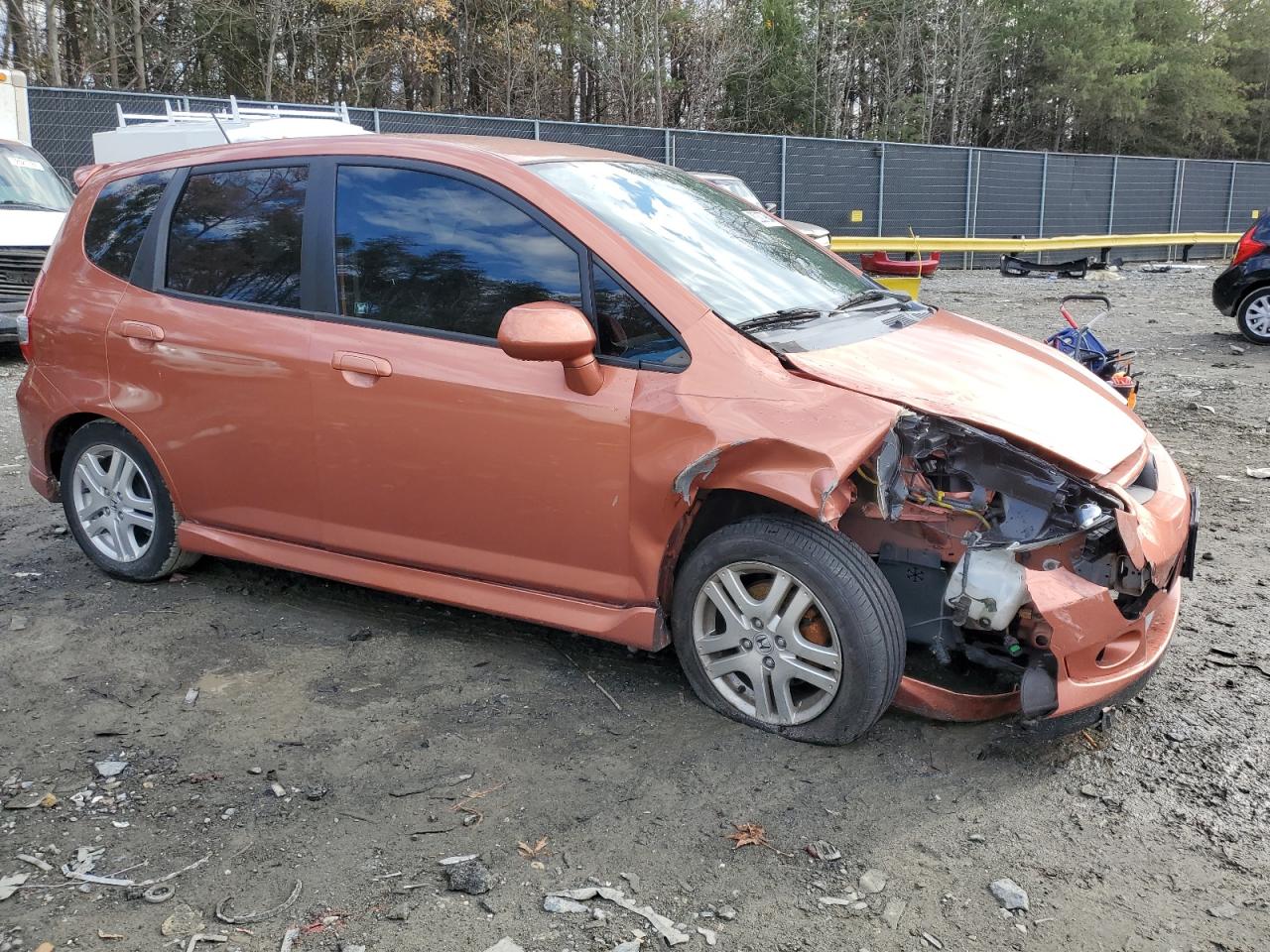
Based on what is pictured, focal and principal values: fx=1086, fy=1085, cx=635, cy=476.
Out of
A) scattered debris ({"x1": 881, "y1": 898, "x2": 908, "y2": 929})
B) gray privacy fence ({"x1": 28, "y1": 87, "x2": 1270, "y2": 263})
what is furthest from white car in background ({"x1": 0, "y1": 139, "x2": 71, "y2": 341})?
scattered debris ({"x1": 881, "y1": 898, "x2": 908, "y2": 929})

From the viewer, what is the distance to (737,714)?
3.38 m

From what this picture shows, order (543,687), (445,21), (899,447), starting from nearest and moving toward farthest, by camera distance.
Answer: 1. (899,447)
2. (543,687)
3. (445,21)

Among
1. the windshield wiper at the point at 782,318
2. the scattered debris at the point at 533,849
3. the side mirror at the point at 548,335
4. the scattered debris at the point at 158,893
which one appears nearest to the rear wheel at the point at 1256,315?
the windshield wiper at the point at 782,318

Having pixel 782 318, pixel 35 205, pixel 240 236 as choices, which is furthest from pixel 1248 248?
pixel 35 205

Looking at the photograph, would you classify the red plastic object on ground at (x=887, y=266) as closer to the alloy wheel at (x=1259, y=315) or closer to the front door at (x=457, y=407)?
the alloy wheel at (x=1259, y=315)

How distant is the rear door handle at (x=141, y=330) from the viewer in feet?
13.7

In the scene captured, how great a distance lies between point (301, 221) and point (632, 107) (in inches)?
1076

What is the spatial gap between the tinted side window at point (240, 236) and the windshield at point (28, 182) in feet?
26.0

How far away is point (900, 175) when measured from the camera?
23141 mm

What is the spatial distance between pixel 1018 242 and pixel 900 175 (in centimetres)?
297

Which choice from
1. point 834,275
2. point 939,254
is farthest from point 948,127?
point 834,275

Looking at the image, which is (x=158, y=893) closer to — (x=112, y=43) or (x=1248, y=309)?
(x=1248, y=309)

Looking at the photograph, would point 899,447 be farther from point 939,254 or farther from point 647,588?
point 939,254

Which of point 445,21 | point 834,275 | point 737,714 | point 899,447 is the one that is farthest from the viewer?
point 445,21
